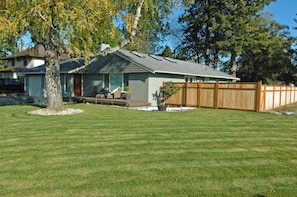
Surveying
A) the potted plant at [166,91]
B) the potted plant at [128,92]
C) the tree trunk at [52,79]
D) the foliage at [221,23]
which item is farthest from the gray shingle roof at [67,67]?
the foliage at [221,23]

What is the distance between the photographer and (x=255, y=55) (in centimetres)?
3734

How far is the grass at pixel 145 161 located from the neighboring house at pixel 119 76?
28.9 feet

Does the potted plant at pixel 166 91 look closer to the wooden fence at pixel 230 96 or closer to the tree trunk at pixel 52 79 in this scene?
the wooden fence at pixel 230 96

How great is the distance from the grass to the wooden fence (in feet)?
19.0

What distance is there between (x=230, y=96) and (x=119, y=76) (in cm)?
781

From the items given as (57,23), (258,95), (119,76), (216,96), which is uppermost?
(57,23)

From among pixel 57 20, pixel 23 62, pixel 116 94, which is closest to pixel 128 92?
pixel 116 94

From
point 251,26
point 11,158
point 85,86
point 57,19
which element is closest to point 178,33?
point 251,26

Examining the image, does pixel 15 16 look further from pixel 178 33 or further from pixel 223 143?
pixel 178 33

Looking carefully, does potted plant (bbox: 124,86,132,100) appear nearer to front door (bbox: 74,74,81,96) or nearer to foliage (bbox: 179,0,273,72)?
front door (bbox: 74,74,81,96)

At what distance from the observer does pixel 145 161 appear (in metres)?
4.94

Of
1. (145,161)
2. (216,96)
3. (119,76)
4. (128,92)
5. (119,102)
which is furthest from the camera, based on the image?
(119,76)

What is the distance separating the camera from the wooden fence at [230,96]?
45.3ft

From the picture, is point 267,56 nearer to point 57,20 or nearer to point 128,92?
point 128,92
